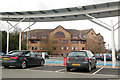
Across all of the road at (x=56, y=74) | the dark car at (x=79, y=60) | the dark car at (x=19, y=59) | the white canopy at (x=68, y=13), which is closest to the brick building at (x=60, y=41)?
the white canopy at (x=68, y=13)

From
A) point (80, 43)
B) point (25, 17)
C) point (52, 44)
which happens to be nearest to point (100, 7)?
point (25, 17)

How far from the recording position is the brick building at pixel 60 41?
61969 mm

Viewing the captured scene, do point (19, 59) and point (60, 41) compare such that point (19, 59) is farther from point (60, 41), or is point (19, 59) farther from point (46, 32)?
point (46, 32)

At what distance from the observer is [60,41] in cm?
6325

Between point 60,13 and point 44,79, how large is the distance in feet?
35.6

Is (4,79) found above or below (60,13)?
below

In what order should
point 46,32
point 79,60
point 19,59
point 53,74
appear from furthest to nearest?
point 46,32, point 19,59, point 79,60, point 53,74

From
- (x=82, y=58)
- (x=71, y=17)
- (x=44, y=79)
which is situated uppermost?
(x=71, y=17)

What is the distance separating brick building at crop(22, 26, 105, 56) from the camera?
203ft

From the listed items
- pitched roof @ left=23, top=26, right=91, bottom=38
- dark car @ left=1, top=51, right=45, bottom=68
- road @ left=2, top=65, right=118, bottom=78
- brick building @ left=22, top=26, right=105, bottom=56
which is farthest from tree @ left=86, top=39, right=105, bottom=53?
road @ left=2, top=65, right=118, bottom=78

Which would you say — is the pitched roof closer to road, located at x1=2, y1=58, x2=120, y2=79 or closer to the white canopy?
the white canopy

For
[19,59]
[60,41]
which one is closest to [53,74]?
[19,59]

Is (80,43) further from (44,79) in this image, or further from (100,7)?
(44,79)

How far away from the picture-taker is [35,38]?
67.5 meters
